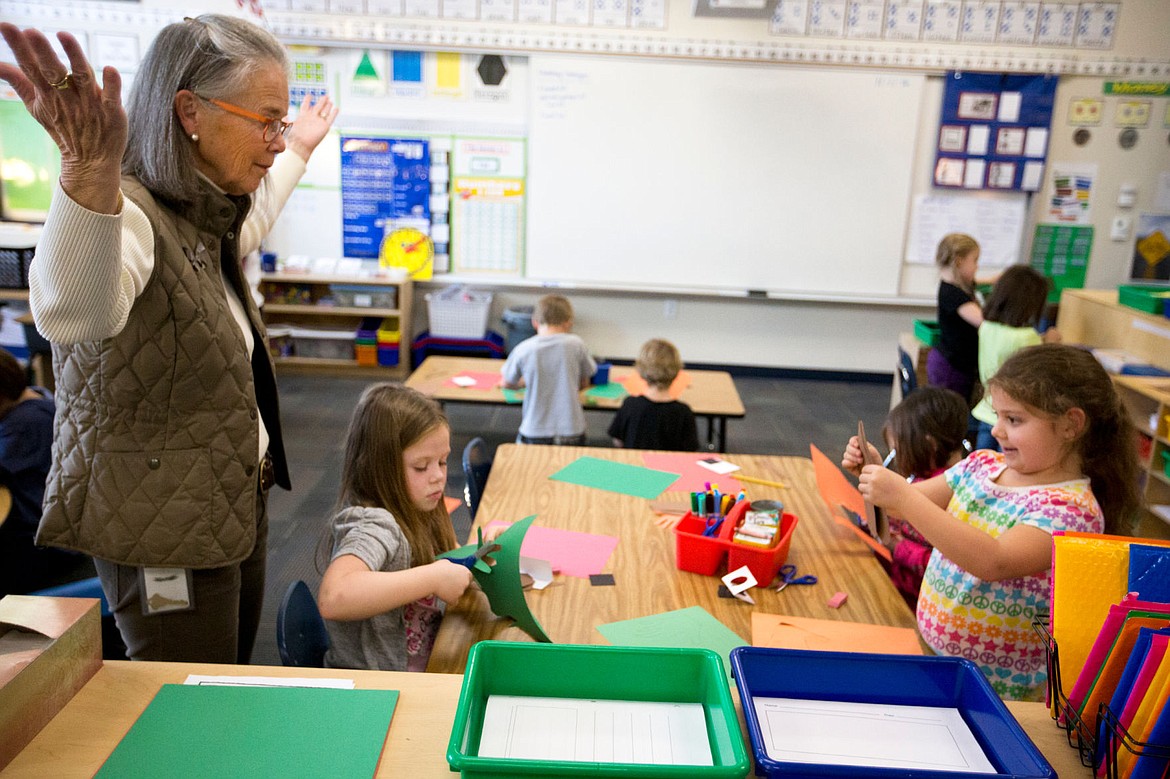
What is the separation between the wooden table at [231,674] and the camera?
0.90 meters

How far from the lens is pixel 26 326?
166 inches

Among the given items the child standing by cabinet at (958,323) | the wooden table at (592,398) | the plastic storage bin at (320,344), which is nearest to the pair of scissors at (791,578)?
the wooden table at (592,398)

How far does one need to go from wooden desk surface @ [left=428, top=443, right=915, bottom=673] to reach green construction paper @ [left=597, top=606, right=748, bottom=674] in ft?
0.07

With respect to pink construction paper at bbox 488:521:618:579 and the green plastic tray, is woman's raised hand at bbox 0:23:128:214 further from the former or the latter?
the green plastic tray

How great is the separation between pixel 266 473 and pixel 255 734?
2.05 feet

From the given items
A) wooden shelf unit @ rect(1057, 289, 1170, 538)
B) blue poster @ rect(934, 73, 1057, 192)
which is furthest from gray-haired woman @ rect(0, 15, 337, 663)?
blue poster @ rect(934, 73, 1057, 192)

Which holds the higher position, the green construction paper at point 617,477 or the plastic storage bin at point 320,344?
the green construction paper at point 617,477

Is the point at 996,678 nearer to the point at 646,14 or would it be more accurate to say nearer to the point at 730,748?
the point at 730,748

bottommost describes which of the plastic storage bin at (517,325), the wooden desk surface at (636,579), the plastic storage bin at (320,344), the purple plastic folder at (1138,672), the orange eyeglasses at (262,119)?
the plastic storage bin at (320,344)

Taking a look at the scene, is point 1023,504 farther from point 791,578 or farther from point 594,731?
point 594,731

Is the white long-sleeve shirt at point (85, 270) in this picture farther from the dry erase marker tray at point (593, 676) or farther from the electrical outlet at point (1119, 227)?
the electrical outlet at point (1119, 227)

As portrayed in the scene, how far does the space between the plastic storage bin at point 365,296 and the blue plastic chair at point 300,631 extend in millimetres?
4334

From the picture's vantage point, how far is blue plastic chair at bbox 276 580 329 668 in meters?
1.44

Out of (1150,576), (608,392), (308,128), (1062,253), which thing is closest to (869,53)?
(1062,253)
